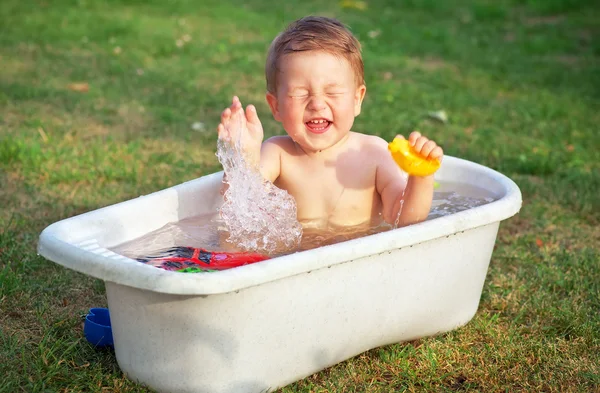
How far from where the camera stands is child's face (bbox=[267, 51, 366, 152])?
2645 mm

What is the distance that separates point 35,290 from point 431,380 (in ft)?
4.58

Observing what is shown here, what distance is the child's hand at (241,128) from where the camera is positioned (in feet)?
8.61

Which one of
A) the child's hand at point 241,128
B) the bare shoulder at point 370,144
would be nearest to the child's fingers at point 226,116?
the child's hand at point 241,128

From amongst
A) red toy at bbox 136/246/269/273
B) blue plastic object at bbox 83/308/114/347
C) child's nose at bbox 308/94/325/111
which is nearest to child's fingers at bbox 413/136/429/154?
child's nose at bbox 308/94/325/111

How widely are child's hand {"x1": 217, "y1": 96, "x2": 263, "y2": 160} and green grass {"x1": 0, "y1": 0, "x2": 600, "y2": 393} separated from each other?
76 centimetres

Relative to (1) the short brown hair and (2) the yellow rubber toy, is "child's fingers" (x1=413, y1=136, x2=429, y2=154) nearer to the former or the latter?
(2) the yellow rubber toy

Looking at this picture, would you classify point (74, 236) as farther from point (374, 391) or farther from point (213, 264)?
point (374, 391)

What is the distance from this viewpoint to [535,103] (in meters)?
5.55

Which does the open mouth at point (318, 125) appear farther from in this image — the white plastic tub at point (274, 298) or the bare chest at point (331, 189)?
the white plastic tub at point (274, 298)

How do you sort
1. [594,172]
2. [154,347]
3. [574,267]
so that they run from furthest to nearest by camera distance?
[594,172] < [574,267] < [154,347]

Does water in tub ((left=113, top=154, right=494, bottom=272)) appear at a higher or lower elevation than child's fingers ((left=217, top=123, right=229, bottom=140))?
lower

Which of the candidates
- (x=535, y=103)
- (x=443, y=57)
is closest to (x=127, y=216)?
(x=535, y=103)

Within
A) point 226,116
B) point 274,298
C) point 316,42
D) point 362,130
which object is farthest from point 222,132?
point 362,130

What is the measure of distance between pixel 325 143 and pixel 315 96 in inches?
7.3
